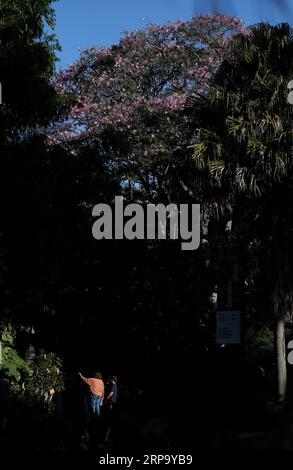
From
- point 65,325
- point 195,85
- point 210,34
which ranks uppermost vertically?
point 210,34

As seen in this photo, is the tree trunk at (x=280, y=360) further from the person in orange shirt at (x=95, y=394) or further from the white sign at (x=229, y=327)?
the person in orange shirt at (x=95, y=394)

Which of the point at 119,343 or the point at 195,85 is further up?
the point at 195,85

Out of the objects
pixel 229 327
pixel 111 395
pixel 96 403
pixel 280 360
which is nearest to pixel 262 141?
pixel 229 327

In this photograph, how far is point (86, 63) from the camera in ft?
80.2

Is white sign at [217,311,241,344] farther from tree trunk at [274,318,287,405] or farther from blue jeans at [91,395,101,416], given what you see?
blue jeans at [91,395,101,416]

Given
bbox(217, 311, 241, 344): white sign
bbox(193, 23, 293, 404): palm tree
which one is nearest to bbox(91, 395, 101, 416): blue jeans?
bbox(217, 311, 241, 344): white sign

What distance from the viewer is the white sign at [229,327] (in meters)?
13.8

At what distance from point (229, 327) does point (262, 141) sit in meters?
3.92

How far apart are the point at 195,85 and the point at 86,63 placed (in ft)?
12.6

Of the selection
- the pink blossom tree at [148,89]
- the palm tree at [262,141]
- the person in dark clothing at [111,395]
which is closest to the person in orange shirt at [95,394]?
the person in dark clothing at [111,395]

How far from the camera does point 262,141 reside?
15445mm
